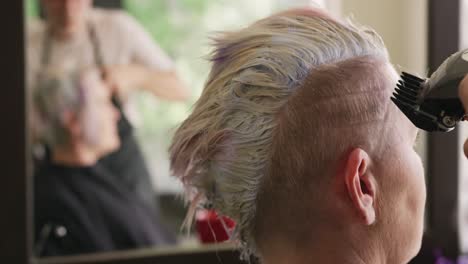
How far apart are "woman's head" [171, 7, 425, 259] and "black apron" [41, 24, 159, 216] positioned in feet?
2.81

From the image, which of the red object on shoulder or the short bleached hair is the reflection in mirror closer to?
the red object on shoulder

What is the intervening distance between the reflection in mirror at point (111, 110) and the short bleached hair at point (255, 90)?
2.42 feet

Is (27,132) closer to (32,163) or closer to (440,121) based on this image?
(32,163)

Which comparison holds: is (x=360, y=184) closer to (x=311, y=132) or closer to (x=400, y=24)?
(x=311, y=132)

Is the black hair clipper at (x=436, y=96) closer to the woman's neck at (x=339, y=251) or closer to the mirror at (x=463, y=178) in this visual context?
the woman's neck at (x=339, y=251)

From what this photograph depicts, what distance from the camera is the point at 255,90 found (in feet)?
3.00

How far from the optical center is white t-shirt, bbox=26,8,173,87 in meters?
1.72

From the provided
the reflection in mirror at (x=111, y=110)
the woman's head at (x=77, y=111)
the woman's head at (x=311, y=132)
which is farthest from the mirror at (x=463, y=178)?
the woman's head at (x=311, y=132)

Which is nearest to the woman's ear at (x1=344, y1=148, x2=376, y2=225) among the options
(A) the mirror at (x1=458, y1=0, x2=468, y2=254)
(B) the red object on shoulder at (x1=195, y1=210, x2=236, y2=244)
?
(B) the red object on shoulder at (x1=195, y1=210, x2=236, y2=244)

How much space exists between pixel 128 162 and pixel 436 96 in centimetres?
115

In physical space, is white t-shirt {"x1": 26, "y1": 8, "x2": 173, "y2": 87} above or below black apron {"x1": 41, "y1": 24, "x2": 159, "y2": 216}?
above

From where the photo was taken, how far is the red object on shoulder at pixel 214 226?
112 centimetres

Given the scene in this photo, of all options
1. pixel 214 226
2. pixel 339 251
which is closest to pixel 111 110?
pixel 214 226

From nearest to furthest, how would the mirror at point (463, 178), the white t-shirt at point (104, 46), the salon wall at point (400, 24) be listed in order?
the white t-shirt at point (104, 46), the salon wall at point (400, 24), the mirror at point (463, 178)
